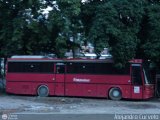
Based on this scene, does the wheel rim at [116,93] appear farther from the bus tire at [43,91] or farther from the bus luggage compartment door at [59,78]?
the bus tire at [43,91]

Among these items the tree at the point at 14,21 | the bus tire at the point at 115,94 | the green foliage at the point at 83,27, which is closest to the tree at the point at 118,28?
the green foliage at the point at 83,27

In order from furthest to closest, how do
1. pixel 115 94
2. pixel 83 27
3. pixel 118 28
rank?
pixel 83 27 → pixel 115 94 → pixel 118 28

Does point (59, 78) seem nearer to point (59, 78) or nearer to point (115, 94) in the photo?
point (59, 78)

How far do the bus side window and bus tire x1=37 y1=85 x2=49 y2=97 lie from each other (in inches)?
221

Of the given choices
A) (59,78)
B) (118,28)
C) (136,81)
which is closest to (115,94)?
(136,81)

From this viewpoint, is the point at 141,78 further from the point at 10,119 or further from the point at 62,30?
the point at 10,119

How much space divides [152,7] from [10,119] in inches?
555

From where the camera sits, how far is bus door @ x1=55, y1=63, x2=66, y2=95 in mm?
27531

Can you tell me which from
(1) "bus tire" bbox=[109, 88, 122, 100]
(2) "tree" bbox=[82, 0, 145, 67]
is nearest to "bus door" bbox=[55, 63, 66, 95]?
(2) "tree" bbox=[82, 0, 145, 67]

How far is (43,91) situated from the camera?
92.0ft

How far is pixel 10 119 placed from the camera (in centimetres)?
1588

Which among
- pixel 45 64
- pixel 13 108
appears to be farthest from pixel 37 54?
pixel 13 108

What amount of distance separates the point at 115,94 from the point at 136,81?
1.56 metres

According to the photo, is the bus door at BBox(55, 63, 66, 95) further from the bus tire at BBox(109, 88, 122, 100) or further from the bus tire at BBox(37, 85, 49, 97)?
the bus tire at BBox(109, 88, 122, 100)
